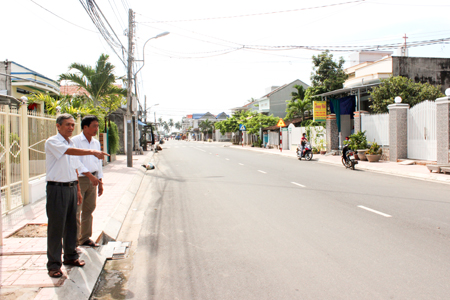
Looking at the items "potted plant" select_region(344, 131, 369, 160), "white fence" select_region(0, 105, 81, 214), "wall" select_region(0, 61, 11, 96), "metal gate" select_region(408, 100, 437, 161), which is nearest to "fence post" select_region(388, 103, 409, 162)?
"metal gate" select_region(408, 100, 437, 161)

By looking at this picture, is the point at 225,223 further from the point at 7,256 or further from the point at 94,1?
the point at 94,1

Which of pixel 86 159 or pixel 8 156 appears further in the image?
pixel 8 156

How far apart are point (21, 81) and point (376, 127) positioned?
61.2 feet

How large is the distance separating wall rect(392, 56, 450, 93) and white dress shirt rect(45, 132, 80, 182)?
24.4 m

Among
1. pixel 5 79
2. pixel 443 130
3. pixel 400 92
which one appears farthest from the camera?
pixel 400 92

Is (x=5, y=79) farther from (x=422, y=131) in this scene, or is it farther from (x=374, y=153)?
(x=422, y=131)

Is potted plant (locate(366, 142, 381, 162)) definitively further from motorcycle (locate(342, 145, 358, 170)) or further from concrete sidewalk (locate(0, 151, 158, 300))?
concrete sidewalk (locate(0, 151, 158, 300))

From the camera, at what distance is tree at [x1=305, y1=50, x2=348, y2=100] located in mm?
31828

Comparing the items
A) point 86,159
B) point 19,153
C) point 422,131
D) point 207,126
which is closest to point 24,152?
point 19,153

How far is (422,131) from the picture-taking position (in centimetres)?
1625

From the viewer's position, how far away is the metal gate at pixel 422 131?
51.2 feet

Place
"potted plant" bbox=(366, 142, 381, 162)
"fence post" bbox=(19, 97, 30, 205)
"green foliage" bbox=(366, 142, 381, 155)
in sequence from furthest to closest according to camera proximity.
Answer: "green foliage" bbox=(366, 142, 381, 155) < "potted plant" bbox=(366, 142, 381, 162) < "fence post" bbox=(19, 97, 30, 205)

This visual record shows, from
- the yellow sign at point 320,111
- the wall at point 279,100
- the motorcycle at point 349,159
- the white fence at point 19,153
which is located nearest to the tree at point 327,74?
the yellow sign at point 320,111

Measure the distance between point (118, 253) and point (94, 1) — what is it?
8.38 metres
